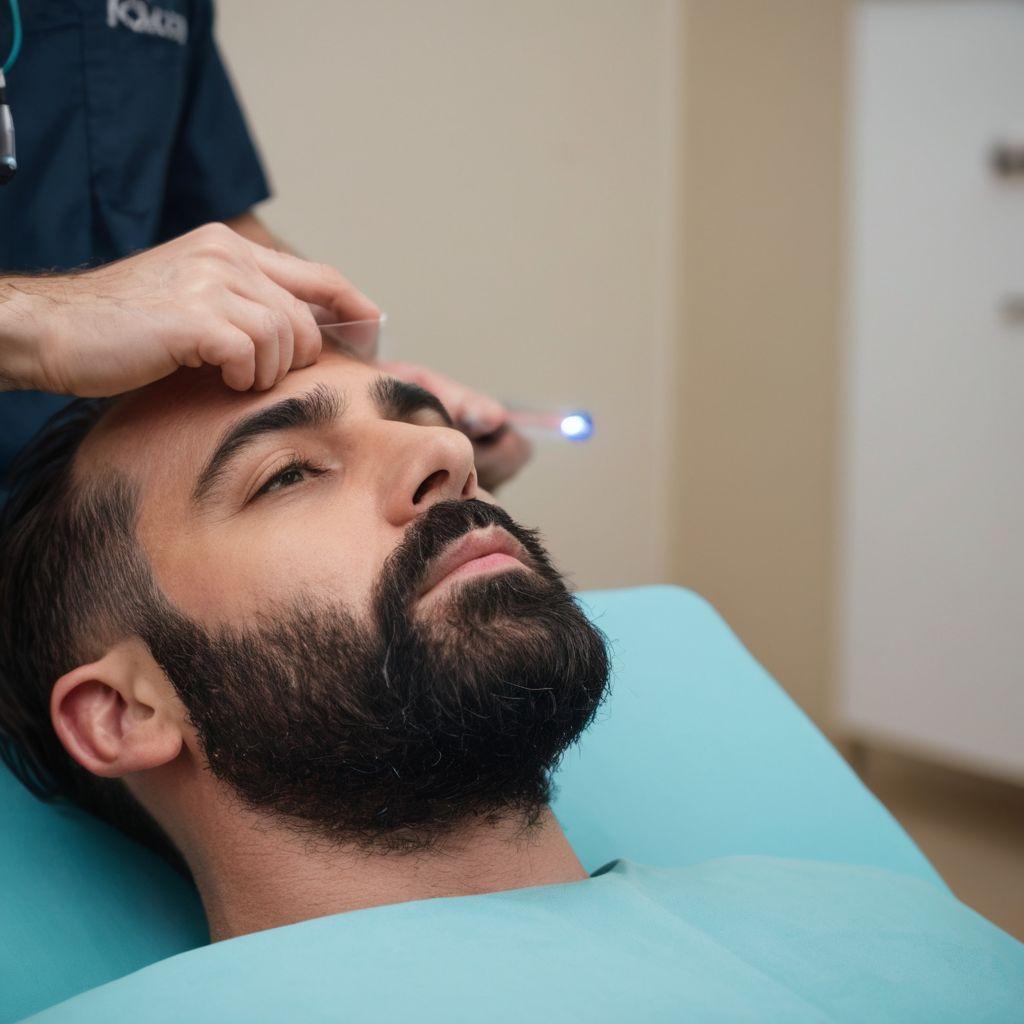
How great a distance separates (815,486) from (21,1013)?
89.2 inches

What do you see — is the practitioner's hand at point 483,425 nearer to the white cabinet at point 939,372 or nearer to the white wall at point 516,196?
the white wall at point 516,196

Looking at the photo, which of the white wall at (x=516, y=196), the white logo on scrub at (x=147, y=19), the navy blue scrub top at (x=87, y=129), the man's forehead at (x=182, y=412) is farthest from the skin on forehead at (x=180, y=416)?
the white wall at (x=516, y=196)

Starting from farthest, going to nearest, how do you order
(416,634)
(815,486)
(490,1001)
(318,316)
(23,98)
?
(815,486) → (23,98) → (318,316) → (416,634) → (490,1001)

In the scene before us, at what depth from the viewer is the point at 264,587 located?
974 millimetres

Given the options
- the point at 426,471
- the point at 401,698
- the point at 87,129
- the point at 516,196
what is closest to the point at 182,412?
the point at 426,471

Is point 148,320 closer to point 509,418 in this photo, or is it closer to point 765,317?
point 509,418

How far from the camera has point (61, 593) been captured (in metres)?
1.09

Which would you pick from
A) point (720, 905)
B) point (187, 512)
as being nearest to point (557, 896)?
point (720, 905)

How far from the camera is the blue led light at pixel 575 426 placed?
122cm

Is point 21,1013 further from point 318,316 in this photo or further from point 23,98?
point 23,98

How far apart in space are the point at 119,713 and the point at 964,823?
2116 millimetres

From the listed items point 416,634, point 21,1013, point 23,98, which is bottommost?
point 21,1013

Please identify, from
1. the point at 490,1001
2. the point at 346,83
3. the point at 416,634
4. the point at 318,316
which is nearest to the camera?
the point at 490,1001

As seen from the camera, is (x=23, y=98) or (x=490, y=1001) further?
(x=23, y=98)
